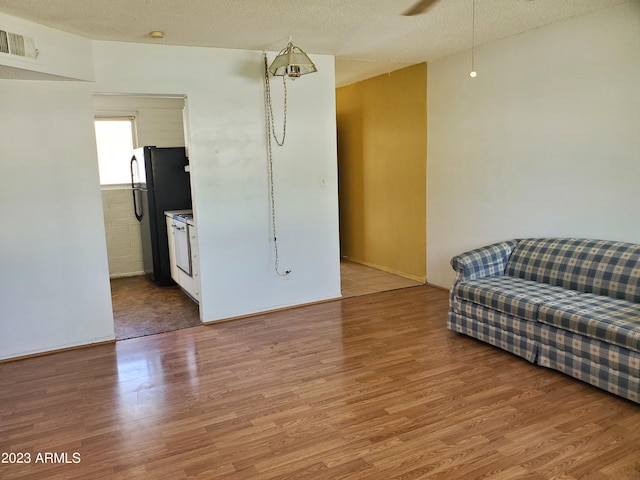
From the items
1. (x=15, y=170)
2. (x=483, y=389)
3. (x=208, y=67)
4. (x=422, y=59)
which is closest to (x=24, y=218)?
(x=15, y=170)

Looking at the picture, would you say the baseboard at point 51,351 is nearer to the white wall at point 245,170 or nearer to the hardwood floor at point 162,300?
the hardwood floor at point 162,300

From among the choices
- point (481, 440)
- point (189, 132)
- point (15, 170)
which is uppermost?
point (189, 132)

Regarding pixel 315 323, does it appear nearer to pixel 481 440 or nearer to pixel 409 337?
pixel 409 337

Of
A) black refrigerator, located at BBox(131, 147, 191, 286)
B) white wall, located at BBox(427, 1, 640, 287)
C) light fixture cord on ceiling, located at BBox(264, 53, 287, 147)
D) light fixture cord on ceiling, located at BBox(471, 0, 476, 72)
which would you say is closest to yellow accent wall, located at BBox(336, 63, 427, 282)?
white wall, located at BBox(427, 1, 640, 287)

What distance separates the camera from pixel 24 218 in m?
3.71

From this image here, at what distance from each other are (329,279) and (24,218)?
2780 millimetres

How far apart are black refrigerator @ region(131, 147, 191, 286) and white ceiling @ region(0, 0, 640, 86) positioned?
184 cm

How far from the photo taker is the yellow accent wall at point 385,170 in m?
5.61

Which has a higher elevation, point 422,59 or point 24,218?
point 422,59

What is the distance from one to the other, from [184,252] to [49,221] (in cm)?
150

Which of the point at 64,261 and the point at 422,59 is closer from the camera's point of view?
the point at 64,261

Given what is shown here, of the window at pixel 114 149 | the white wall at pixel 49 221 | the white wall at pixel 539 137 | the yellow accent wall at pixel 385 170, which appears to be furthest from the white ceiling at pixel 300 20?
the window at pixel 114 149

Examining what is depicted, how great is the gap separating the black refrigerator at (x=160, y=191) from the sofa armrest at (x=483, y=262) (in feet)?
11.2

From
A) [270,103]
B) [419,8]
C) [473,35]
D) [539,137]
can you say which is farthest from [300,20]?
[539,137]
